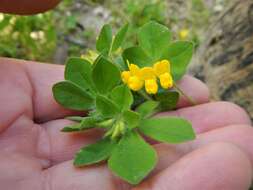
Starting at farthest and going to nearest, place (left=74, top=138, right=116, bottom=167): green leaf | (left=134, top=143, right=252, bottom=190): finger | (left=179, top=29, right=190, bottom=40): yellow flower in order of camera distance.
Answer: (left=179, top=29, right=190, bottom=40): yellow flower, (left=74, top=138, right=116, bottom=167): green leaf, (left=134, top=143, right=252, bottom=190): finger

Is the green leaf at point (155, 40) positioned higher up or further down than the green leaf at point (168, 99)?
higher up

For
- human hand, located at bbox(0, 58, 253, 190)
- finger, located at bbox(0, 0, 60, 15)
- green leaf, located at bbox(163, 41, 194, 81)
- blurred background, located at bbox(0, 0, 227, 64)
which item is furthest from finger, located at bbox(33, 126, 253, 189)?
blurred background, located at bbox(0, 0, 227, 64)

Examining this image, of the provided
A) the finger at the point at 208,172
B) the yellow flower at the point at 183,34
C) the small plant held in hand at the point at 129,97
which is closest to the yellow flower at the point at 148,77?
the small plant held in hand at the point at 129,97

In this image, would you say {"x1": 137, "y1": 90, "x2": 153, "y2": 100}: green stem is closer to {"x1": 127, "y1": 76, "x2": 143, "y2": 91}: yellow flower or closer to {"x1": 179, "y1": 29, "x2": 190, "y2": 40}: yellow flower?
{"x1": 127, "y1": 76, "x2": 143, "y2": 91}: yellow flower

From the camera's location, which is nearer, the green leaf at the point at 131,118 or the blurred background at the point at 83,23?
the green leaf at the point at 131,118

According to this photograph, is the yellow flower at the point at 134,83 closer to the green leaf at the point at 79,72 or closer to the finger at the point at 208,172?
the green leaf at the point at 79,72

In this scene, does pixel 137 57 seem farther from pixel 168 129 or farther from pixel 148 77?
pixel 168 129

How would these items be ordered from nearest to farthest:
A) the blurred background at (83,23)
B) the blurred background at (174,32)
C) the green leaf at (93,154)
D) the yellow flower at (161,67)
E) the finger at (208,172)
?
the finger at (208,172) < the green leaf at (93,154) < the yellow flower at (161,67) < the blurred background at (174,32) < the blurred background at (83,23)
